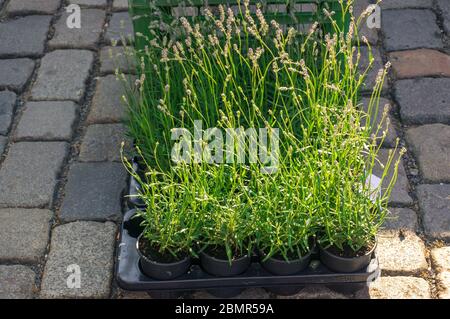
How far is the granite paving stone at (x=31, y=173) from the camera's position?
3.68m

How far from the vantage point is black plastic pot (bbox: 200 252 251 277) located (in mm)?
3055

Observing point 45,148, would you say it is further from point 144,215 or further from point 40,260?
point 144,215

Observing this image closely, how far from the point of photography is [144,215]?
10.2 ft

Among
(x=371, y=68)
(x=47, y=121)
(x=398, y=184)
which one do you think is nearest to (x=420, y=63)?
(x=371, y=68)

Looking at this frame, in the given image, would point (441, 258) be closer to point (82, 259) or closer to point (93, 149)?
point (82, 259)

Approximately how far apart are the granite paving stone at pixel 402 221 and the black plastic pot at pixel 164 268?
0.98m

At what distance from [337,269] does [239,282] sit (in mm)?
393

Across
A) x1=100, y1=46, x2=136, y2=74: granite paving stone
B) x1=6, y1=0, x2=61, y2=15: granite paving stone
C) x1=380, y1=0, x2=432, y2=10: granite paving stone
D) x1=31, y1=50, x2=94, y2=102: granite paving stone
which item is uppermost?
x1=380, y1=0, x2=432, y2=10: granite paving stone

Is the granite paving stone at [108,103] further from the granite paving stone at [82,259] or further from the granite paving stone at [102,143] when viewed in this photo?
the granite paving stone at [82,259]

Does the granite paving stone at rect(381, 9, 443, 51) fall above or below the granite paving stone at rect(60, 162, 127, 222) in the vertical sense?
above

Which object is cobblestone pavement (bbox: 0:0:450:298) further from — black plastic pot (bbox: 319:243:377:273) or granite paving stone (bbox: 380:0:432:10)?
black plastic pot (bbox: 319:243:377:273)

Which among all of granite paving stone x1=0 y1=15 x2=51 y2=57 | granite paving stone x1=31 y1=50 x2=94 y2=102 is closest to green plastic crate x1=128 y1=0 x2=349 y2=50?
granite paving stone x1=31 y1=50 x2=94 y2=102

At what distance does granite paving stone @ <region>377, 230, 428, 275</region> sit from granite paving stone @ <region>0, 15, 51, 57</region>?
2.39 m

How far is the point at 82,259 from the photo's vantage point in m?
3.37
